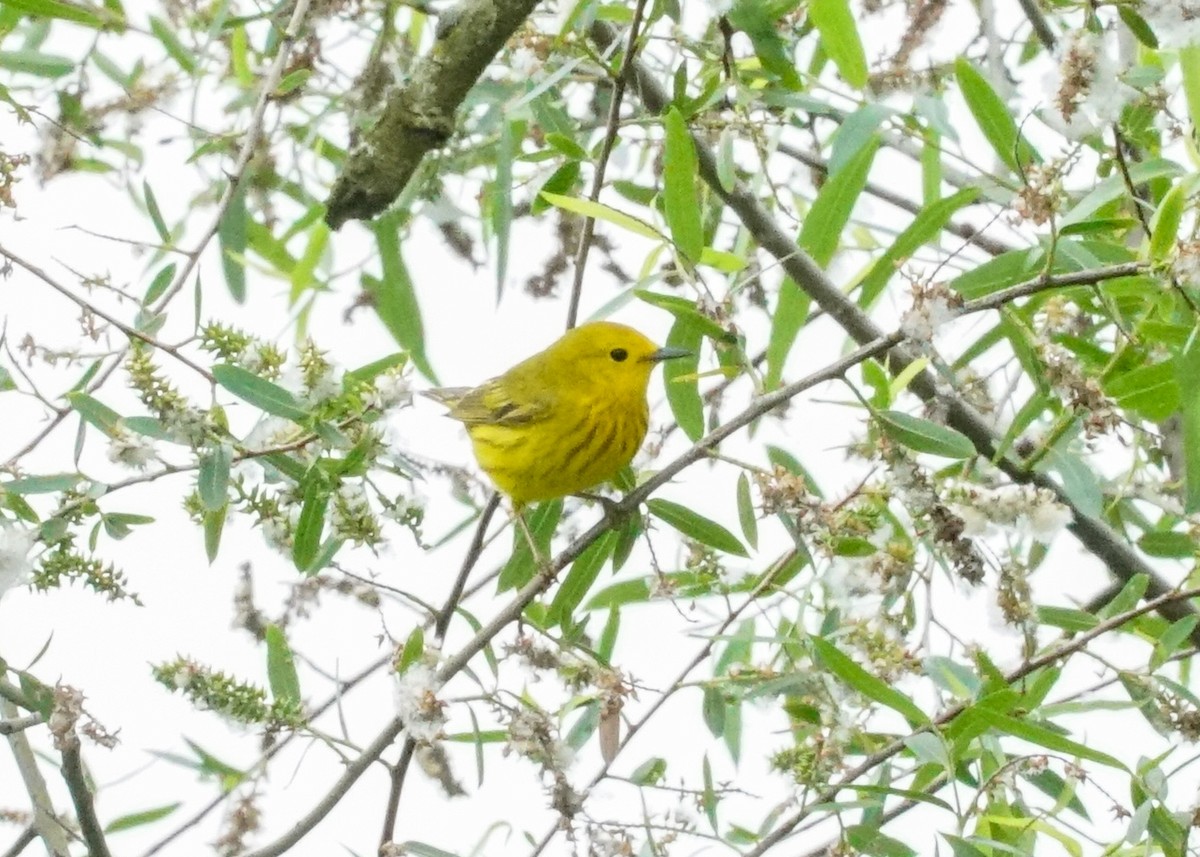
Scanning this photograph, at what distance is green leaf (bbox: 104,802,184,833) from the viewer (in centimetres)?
271

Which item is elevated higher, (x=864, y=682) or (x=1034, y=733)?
(x=864, y=682)

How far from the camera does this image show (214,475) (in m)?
1.84

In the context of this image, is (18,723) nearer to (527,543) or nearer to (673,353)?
(527,543)

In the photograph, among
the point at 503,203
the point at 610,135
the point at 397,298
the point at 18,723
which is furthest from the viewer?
the point at 397,298

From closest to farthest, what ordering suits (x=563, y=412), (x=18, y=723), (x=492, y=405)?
(x=18, y=723), (x=563, y=412), (x=492, y=405)

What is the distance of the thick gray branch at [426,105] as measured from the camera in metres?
2.46

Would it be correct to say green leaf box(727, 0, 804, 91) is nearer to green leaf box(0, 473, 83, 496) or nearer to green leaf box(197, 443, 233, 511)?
green leaf box(197, 443, 233, 511)

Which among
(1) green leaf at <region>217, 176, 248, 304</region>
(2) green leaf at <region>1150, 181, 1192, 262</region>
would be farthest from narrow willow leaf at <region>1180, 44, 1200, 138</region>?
(1) green leaf at <region>217, 176, 248, 304</region>

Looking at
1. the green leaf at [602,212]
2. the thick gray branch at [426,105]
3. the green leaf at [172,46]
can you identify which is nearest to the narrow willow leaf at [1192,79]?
the green leaf at [602,212]

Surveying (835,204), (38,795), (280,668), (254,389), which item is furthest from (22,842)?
(835,204)

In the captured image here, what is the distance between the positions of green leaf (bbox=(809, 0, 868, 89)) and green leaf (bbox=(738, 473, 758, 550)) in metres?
0.73

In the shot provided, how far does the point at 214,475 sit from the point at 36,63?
4.82 ft

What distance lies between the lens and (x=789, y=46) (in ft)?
8.92

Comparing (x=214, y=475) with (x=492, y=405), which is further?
(x=492, y=405)
